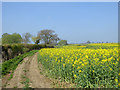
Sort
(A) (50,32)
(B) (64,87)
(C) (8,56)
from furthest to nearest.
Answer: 1. (A) (50,32)
2. (C) (8,56)
3. (B) (64,87)

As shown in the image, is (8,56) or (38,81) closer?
(38,81)

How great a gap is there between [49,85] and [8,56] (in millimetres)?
10408

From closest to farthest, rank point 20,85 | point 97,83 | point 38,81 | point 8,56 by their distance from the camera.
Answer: point 97,83 → point 20,85 → point 38,81 → point 8,56

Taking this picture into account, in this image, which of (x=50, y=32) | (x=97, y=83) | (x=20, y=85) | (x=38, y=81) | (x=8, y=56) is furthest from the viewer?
(x=50, y=32)

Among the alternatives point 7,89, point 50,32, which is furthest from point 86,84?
point 50,32

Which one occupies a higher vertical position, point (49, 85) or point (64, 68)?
point (64, 68)

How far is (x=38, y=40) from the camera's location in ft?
116

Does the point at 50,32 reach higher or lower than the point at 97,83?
higher

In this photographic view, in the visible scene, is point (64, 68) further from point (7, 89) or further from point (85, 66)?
point (7, 89)

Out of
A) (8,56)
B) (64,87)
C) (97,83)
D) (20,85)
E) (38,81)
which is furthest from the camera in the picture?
(8,56)

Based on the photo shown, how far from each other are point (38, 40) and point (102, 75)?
3090 cm

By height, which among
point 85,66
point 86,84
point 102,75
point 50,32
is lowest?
point 86,84

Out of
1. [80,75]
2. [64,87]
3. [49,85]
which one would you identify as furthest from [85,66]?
[49,85]

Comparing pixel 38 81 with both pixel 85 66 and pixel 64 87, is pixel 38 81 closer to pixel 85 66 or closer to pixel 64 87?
pixel 64 87
